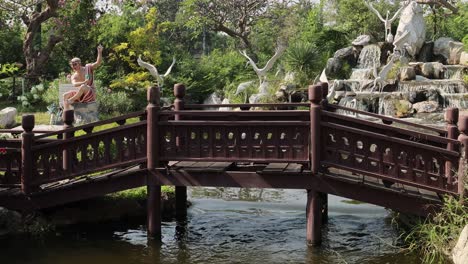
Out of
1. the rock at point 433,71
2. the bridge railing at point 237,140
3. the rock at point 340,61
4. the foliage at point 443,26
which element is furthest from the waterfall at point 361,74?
the bridge railing at point 237,140

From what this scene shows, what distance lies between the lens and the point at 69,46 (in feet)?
91.1

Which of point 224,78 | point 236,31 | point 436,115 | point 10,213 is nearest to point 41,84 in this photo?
point 224,78

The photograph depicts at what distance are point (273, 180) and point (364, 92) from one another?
542 inches


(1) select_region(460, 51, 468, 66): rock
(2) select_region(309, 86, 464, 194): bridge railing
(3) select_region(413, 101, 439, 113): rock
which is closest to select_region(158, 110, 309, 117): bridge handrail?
(2) select_region(309, 86, 464, 194): bridge railing

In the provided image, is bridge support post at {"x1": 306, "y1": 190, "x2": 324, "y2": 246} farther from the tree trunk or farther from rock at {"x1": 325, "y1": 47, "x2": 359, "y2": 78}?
the tree trunk

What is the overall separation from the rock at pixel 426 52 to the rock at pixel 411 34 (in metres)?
0.20

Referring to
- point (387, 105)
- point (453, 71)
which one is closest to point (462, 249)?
point (387, 105)

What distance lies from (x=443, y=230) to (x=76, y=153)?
16.1 feet

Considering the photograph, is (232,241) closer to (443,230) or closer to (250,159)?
(250,159)

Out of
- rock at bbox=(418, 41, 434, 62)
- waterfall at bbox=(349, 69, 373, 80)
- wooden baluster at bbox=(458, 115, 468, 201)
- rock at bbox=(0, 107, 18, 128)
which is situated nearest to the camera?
wooden baluster at bbox=(458, 115, 468, 201)

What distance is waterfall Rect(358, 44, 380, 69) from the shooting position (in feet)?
82.9

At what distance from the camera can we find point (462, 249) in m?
6.79

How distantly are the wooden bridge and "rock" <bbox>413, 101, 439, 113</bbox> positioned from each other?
1112cm

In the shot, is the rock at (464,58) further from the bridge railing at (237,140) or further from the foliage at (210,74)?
the bridge railing at (237,140)
